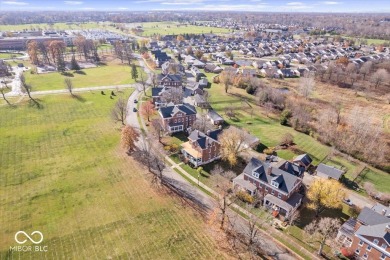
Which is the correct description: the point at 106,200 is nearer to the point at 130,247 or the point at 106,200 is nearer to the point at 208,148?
the point at 130,247

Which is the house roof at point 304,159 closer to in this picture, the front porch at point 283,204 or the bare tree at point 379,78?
the front porch at point 283,204

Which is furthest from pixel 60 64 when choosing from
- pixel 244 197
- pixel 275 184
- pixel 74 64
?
pixel 275 184

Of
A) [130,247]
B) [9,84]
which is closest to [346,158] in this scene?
[130,247]

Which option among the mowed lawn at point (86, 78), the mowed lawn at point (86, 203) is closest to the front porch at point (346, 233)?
the mowed lawn at point (86, 203)

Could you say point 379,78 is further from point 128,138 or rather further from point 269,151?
point 128,138

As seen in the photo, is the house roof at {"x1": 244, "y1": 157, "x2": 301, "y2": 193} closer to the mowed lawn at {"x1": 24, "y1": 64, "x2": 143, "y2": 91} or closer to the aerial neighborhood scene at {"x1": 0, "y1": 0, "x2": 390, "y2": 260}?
the aerial neighborhood scene at {"x1": 0, "y1": 0, "x2": 390, "y2": 260}
